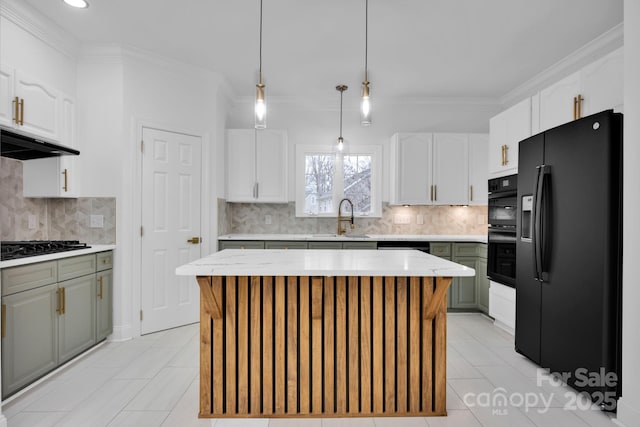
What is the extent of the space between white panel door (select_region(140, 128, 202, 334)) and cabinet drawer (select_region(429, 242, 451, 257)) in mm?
2613

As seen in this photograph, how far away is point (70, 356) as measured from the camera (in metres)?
2.75

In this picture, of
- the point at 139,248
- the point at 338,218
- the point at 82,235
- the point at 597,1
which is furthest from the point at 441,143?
the point at 82,235

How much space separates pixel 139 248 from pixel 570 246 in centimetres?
344

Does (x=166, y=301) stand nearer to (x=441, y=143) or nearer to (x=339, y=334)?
(x=339, y=334)

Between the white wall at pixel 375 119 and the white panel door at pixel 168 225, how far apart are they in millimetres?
1289

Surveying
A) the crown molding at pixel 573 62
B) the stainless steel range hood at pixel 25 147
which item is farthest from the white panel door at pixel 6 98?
the crown molding at pixel 573 62

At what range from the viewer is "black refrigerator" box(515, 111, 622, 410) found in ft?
6.61

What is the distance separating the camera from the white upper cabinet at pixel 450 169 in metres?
4.50

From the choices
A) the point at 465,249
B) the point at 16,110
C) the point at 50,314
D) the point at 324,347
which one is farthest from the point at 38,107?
the point at 465,249

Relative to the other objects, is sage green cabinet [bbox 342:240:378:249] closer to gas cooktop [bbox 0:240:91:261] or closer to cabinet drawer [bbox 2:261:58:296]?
gas cooktop [bbox 0:240:91:261]

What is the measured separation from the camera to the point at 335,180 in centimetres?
485

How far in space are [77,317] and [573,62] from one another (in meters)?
4.95

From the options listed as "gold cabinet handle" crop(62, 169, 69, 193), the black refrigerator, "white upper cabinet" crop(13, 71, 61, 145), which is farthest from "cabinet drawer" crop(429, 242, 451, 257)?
"white upper cabinet" crop(13, 71, 61, 145)

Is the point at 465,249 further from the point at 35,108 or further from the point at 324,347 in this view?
the point at 35,108
